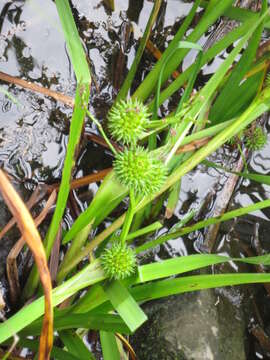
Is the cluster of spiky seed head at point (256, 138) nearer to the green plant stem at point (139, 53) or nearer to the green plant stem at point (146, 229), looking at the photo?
the green plant stem at point (139, 53)

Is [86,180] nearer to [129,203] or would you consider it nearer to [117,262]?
[129,203]

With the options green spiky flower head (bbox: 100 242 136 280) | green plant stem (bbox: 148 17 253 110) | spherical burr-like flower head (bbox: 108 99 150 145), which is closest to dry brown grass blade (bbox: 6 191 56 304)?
green spiky flower head (bbox: 100 242 136 280)

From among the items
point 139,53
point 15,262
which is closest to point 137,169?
point 15,262

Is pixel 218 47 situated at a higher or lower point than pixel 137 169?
higher

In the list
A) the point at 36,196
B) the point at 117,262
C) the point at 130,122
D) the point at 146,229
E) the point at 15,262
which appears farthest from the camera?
the point at 36,196

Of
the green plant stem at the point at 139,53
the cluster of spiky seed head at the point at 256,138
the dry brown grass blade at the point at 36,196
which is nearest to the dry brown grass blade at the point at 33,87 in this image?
the green plant stem at the point at 139,53

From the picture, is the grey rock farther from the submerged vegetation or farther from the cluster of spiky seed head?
the cluster of spiky seed head
